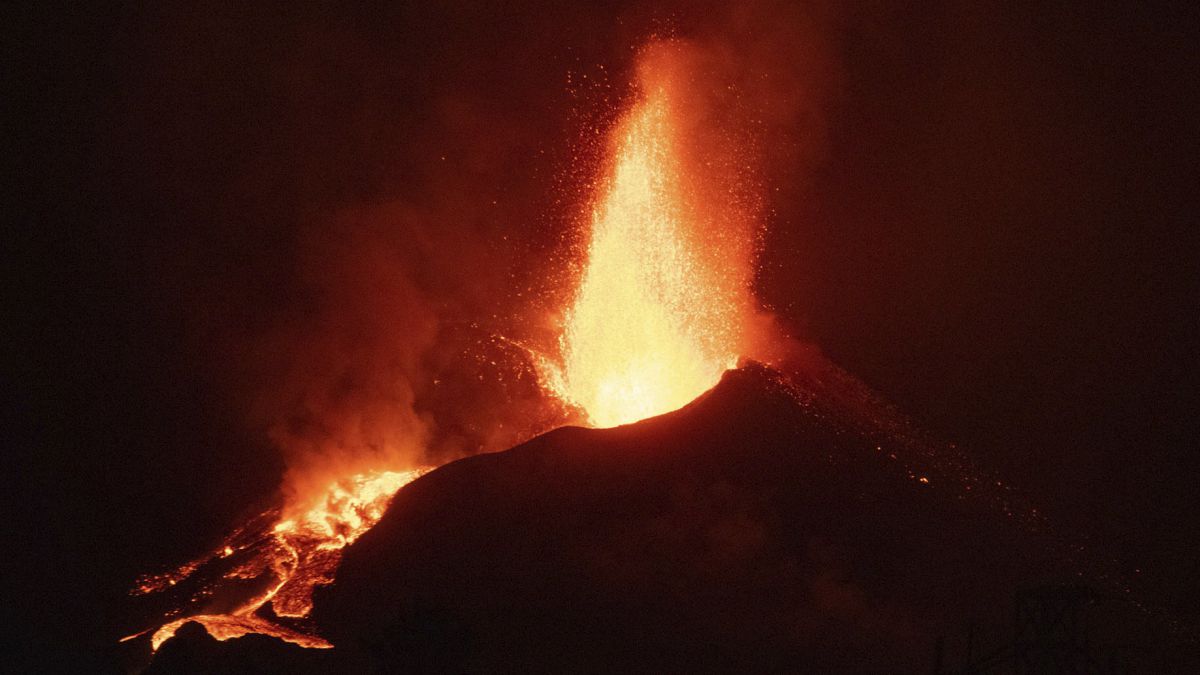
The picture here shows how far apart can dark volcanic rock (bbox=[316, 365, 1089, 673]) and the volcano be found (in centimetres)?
4

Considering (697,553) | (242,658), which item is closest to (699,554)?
(697,553)

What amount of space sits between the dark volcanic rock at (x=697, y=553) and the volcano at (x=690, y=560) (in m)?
0.04

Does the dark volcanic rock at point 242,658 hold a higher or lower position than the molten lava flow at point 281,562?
lower

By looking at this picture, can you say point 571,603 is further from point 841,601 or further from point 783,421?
point 783,421

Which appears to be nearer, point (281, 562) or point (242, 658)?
point (242, 658)

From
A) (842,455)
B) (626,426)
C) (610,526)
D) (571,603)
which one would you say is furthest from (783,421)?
(571,603)

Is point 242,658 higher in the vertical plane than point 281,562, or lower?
lower

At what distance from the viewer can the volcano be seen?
19.4 m

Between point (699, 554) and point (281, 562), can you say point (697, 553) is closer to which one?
point (699, 554)

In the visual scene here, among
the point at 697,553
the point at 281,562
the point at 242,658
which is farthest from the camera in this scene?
the point at 281,562

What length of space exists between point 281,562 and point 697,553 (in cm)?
985

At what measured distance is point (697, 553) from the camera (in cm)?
2212

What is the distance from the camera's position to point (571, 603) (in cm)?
2062

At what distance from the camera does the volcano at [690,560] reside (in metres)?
19.4
